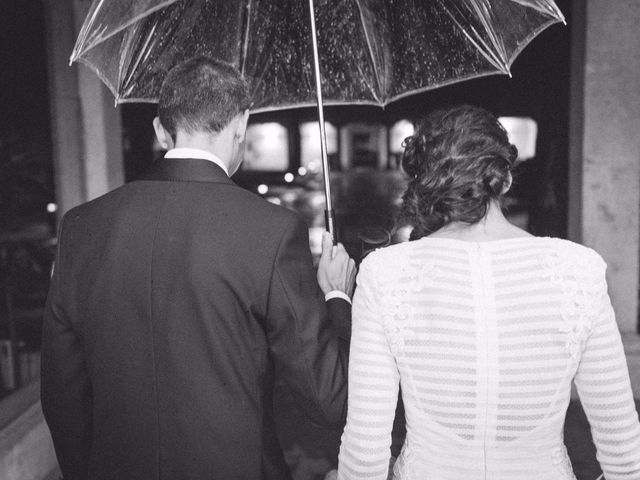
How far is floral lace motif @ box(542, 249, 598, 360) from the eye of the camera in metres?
1.61

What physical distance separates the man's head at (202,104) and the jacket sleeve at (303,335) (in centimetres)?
37

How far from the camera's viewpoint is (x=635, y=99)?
14.6 ft

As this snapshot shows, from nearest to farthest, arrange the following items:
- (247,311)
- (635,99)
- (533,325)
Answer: (533,325) < (247,311) < (635,99)

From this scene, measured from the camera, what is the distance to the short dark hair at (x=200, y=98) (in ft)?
6.01

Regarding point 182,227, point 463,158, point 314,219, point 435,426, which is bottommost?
point 314,219

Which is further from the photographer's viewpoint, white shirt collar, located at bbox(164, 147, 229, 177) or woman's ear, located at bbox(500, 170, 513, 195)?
white shirt collar, located at bbox(164, 147, 229, 177)

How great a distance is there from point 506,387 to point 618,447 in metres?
0.36

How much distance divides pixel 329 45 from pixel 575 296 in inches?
64.2

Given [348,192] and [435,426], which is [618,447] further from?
[348,192]

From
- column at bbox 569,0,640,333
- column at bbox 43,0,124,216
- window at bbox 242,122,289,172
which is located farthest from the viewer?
window at bbox 242,122,289,172

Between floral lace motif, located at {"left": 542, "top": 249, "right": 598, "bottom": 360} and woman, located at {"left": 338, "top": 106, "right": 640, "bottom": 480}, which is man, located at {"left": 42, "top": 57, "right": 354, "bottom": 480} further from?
floral lace motif, located at {"left": 542, "top": 249, "right": 598, "bottom": 360}

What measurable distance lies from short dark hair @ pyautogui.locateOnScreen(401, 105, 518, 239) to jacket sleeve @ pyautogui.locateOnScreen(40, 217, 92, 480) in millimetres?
1125

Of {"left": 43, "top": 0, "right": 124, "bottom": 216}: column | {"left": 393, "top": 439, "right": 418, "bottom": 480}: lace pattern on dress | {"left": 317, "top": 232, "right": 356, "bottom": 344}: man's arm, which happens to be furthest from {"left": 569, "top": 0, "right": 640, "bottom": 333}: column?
{"left": 43, "top": 0, "right": 124, "bottom": 216}: column

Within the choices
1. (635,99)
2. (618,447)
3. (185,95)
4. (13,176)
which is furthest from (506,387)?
(13,176)
